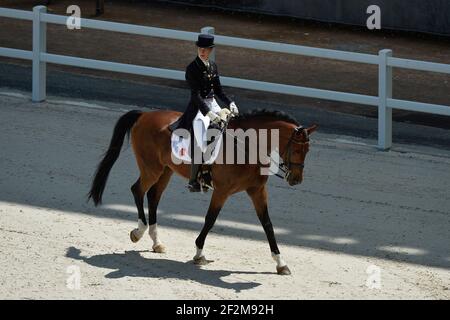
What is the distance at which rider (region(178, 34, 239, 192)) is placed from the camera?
1251cm

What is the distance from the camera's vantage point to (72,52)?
2102cm

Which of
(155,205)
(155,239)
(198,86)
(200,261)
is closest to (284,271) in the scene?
(200,261)

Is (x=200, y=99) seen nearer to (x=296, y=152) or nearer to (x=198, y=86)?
(x=198, y=86)

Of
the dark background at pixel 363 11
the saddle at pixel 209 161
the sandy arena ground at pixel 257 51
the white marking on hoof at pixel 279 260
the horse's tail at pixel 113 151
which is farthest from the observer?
the dark background at pixel 363 11

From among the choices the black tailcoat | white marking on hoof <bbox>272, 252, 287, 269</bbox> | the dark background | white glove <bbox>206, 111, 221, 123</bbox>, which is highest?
the dark background

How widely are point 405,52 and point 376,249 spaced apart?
890 cm

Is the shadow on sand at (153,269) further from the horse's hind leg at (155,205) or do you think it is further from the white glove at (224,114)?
the white glove at (224,114)

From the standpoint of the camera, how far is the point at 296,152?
39.1 feet

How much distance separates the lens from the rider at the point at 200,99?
12.5m

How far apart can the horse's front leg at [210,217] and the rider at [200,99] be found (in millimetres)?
297

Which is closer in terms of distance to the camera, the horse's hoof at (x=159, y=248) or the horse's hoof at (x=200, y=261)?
the horse's hoof at (x=200, y=261)

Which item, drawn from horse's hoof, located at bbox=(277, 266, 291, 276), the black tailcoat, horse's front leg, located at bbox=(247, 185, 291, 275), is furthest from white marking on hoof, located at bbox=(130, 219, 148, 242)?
horse's hoof, located at bbox=(277, 266, 291, 276)

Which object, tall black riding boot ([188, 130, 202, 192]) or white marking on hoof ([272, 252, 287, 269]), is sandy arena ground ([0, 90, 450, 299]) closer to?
white marking on hoof ([272, 252, 287, 269])

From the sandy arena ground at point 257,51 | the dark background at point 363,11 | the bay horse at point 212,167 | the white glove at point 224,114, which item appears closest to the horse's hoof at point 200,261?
the bay horse at point 212,167
